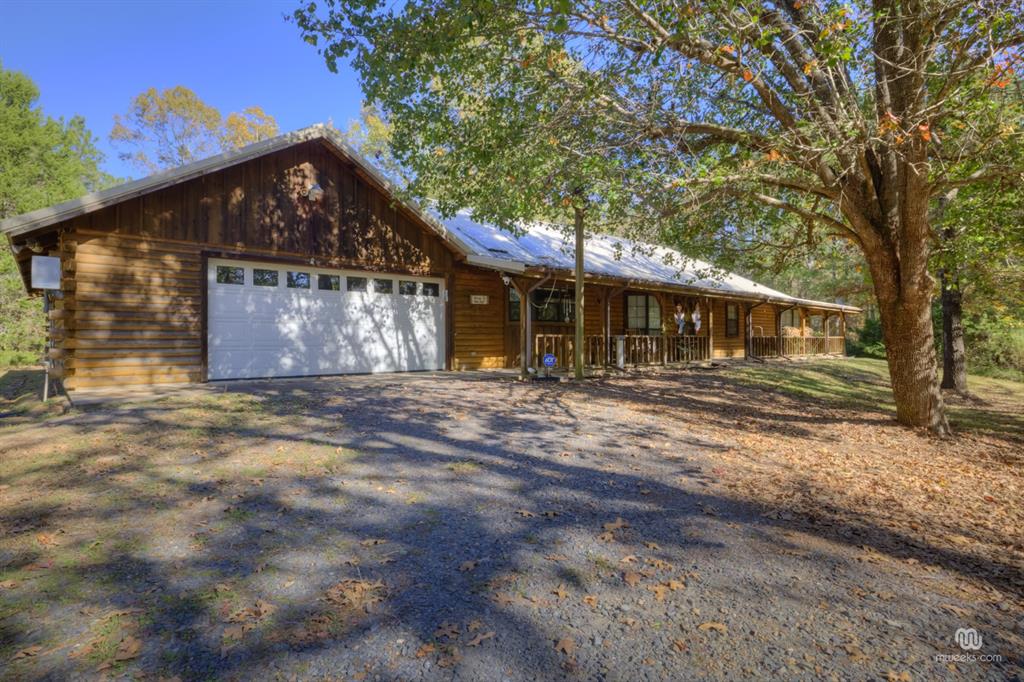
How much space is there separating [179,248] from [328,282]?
2782 millimetres

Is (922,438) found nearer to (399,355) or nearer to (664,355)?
(664,355)

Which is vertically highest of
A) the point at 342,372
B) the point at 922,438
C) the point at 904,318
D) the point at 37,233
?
the point at 37,233

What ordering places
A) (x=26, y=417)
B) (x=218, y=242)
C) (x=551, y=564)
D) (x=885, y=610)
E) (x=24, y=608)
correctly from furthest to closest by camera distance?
(x=218, y=242) < (x=26, y=417) < (x=551, y=564) < (x=885, y=610) < (x=24, y=608)

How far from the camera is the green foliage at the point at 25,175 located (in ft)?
68.0

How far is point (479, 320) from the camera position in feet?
44.2

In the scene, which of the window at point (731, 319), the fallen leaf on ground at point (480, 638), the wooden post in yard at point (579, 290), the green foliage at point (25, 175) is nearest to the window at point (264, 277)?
the wooden post in yard at point (579, 290)

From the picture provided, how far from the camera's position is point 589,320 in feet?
51.3

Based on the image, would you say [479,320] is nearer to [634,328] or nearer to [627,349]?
[627,349]

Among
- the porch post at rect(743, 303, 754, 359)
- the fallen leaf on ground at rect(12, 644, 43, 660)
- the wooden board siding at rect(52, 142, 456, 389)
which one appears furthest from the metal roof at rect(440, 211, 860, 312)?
the fallen leaf on ground at rect(12, 644, 43, 660)

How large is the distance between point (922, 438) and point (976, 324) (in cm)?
2019

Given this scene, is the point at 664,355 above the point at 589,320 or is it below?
below

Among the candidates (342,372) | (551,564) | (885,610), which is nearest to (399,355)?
(342,372)

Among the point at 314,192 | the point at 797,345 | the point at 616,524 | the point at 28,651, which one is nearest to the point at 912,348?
the point at 616,524

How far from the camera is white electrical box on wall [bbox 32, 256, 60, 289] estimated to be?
7811 mm
